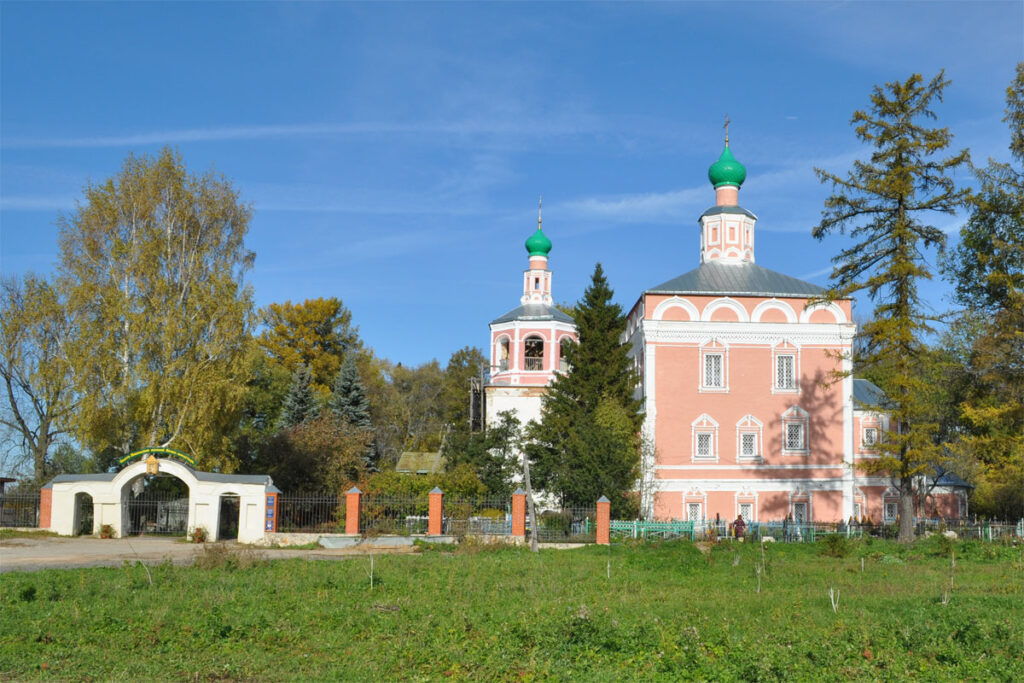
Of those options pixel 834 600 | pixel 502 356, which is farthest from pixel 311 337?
pixel 834 600

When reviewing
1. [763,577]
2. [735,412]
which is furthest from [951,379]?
[763,577]

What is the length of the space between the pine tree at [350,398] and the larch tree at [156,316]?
37.5 ft

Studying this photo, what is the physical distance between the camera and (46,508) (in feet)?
74.5

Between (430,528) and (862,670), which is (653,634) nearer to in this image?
(862,670)

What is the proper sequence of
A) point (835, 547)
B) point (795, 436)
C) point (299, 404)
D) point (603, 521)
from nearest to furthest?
point (835, 547) → point (603, 521) → point (795, 436) → point (299, 404)

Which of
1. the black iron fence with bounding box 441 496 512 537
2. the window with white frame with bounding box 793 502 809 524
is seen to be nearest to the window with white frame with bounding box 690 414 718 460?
the window with white frame with bounding box 793 502 809 524

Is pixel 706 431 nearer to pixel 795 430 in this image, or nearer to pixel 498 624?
pixel 795 430

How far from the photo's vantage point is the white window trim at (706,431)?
29.8 metres

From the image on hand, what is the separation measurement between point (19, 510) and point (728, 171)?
84.8 feet

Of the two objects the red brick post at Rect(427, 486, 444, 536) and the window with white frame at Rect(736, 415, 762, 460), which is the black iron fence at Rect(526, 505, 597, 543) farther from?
the window with white frame at Rect(736, 415, 762, 460)

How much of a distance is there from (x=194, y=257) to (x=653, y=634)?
2156cm

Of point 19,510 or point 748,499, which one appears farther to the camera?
point 748,499

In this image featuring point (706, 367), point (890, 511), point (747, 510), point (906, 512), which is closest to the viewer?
point (906, 512)

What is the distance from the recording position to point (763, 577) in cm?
1477
